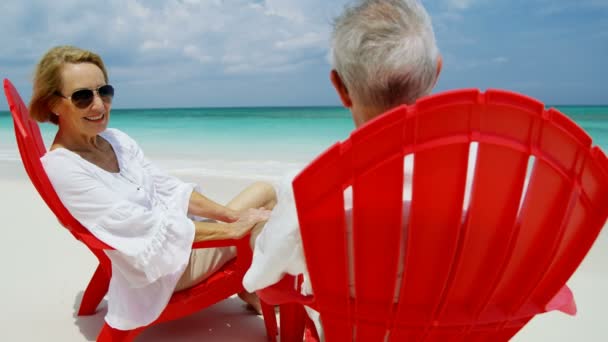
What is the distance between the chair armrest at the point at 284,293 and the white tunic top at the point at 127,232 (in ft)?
2.78

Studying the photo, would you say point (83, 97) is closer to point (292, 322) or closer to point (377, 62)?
point (292, 322)

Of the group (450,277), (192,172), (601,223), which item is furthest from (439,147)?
(192,172)

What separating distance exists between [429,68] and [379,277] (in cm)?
51

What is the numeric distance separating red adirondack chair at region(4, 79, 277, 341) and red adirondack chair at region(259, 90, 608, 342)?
90 cm

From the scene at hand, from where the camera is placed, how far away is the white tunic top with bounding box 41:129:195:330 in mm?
2115

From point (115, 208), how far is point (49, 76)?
0.62m

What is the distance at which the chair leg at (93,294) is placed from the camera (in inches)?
111

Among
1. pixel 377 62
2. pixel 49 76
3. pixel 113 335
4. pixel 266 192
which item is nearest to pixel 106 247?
pixel 113 335

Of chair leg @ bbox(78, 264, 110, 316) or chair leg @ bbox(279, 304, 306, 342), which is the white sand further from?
chair leg @ bbox(279, 304, 306, 342)

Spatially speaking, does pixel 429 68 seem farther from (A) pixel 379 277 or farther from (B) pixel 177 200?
(B) pixel 177 200

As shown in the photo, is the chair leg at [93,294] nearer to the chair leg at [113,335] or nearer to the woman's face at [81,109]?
the chair leg at [113,335]

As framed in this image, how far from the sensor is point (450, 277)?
1.33 m

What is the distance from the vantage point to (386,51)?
3.89ft

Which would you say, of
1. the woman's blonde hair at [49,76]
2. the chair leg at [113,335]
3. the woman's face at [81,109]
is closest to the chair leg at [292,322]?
the chair leg at [113,335]
